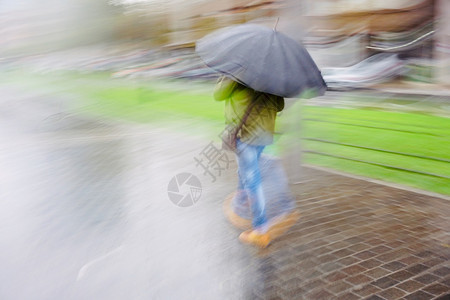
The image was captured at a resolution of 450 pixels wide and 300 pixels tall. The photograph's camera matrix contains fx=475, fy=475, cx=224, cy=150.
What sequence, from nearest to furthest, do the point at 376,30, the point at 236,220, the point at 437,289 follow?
the point at 437,289, the point at 236,220, the point at 376,30

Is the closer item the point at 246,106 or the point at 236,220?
the point at 246,106

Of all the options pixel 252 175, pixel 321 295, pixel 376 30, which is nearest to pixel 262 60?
pixel 252 175

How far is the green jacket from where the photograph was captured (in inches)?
138

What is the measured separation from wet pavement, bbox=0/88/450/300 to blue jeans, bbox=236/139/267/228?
289 mm

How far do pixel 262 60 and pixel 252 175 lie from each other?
0.94 metres

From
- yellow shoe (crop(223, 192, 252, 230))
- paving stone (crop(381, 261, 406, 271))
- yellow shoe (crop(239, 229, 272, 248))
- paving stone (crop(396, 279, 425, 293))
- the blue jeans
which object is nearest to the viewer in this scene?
paving stone (crop(396, 279, 425, 293))

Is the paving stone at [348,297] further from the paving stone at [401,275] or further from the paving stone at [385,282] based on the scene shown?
the paving stone at [401,275]

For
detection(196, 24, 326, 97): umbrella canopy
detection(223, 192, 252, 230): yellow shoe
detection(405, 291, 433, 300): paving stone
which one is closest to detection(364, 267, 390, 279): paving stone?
detection(405, 291, 433, 300): paving stone

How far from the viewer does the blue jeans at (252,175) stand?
3676 mm

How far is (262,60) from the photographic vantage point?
3.31 meters

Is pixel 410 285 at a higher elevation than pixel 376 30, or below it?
below

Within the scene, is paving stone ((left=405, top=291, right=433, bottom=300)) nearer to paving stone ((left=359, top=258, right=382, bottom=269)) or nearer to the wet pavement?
the wet pavement

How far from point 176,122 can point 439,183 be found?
21.3 ft

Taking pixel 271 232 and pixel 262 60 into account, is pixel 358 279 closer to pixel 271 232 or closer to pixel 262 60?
pixel 271 232
